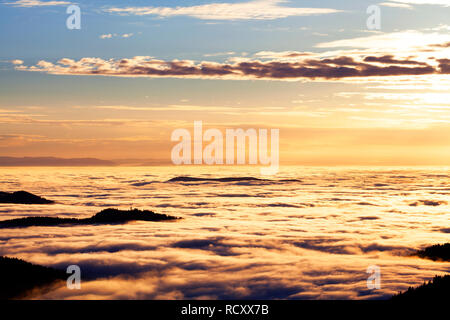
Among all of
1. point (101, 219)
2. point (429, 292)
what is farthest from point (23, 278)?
point (101, 219)

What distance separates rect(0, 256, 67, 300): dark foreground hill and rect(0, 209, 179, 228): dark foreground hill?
30562mm

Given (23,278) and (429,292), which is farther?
(23,278)

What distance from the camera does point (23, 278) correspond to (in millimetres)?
24359

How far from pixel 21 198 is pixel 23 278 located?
269 ft

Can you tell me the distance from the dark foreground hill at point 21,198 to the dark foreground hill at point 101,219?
3867 cm

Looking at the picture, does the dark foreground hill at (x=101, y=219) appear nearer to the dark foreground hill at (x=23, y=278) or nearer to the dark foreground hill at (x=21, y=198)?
the dark foreground hill at (x=23, y=278)

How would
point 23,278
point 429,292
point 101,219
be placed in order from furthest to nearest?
point 101,219 < point 23,278 < point 429,292

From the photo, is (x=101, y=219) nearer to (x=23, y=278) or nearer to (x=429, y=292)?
(x=23, y=278)

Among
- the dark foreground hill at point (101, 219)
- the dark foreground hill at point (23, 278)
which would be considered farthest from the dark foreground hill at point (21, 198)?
the dark foreground hill at point (23, 278)

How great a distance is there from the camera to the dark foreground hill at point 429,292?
19766mm
